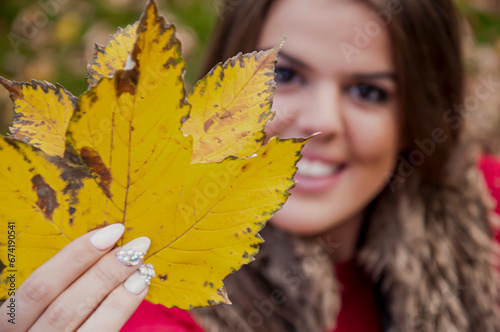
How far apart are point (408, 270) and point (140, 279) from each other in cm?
91

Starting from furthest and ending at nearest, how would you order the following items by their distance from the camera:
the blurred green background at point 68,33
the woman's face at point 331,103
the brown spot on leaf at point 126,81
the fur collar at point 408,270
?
the blurred green background at point 68,33
the fur collar at point 408,270
the woman's face at point 331,103
the brown spot on leaf at point 126,81

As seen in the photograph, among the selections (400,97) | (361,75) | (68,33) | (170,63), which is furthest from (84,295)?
(68,33)

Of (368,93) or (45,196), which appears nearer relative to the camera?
(45,196)

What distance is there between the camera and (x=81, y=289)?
0.40 meters

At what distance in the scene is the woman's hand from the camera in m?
0.39

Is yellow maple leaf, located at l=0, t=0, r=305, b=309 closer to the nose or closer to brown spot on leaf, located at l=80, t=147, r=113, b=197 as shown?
brown spot on leaf, located at l=80, t=147, r=113, b=197

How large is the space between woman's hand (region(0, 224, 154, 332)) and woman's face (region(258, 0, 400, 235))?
0.55 meters

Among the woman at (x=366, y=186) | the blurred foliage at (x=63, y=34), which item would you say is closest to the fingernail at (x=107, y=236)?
the woman at (x=366, y=186)

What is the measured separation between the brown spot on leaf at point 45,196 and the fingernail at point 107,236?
0.04m

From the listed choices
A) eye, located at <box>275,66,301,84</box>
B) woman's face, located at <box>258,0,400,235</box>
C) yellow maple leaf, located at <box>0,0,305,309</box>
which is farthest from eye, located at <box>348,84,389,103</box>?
yellow maple leaf, located at <box>0,0,305,309</box>

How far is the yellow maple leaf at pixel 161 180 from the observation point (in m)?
0.36

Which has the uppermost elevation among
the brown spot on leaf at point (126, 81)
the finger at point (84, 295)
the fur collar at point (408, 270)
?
the brown spot on leaf at point (126, 81)

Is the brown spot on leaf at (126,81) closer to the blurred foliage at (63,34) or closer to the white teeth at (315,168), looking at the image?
the white teeth at (315,168)

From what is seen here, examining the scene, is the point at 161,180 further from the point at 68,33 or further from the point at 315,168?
the point at 68,33
